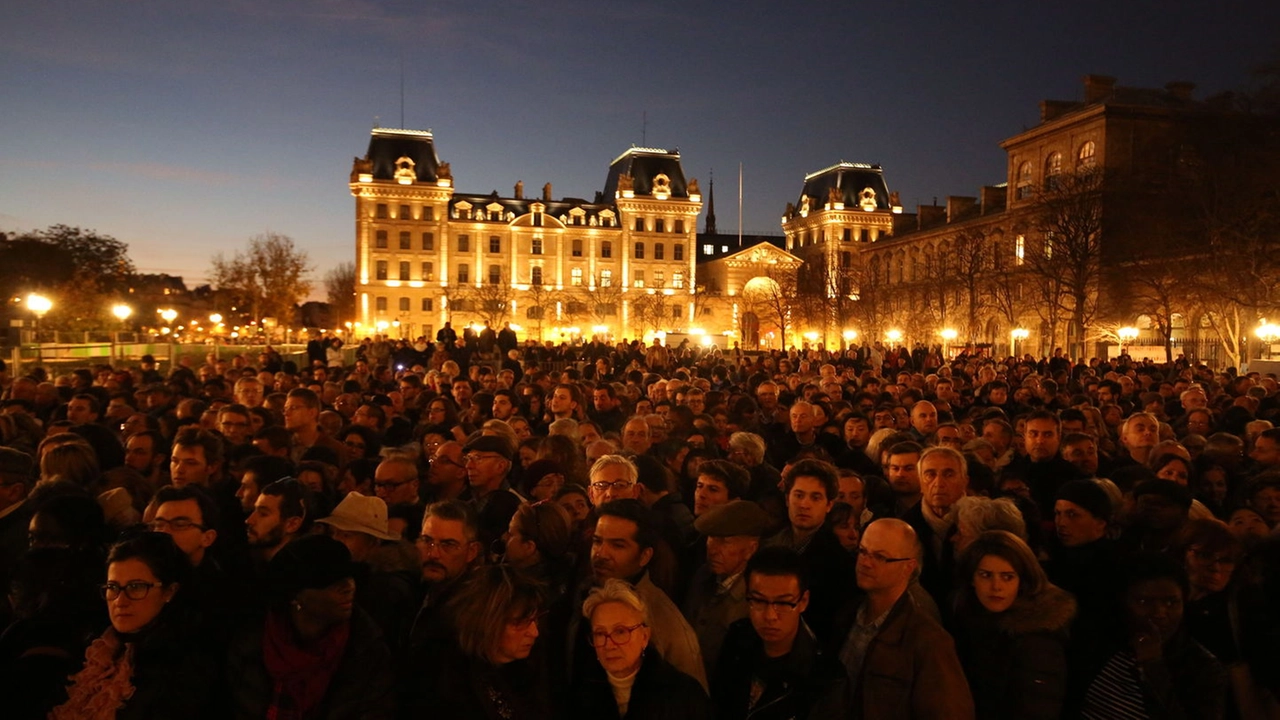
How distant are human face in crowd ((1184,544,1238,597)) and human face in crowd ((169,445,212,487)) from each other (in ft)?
18.8

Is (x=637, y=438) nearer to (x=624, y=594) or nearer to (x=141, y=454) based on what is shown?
(x=141, y=454)

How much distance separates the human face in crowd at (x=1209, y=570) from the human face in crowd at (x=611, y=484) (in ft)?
9.58

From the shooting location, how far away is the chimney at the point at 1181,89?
160 feet

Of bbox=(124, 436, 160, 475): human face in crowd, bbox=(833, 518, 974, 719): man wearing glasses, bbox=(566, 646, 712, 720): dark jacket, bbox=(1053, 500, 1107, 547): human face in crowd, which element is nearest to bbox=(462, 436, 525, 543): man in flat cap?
bbox=(124, 436, 160, 475): human face in crowd

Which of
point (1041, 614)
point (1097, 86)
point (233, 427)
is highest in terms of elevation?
point (1097, 86)

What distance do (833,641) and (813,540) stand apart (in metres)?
0.78

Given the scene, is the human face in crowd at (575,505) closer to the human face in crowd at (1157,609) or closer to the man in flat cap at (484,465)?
the man in flat cap at (484,465)

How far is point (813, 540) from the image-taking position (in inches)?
193

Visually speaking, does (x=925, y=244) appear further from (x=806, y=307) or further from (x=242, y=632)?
(x=242, y=632)

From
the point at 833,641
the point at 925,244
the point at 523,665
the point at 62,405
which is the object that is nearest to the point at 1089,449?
the point at 833,641

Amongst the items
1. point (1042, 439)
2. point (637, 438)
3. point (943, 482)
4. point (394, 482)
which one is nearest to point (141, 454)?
point (394, 482)

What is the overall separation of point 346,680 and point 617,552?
1268 mm

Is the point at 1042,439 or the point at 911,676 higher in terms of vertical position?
the point at 1042,439

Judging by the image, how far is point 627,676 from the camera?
3406 millimetres
